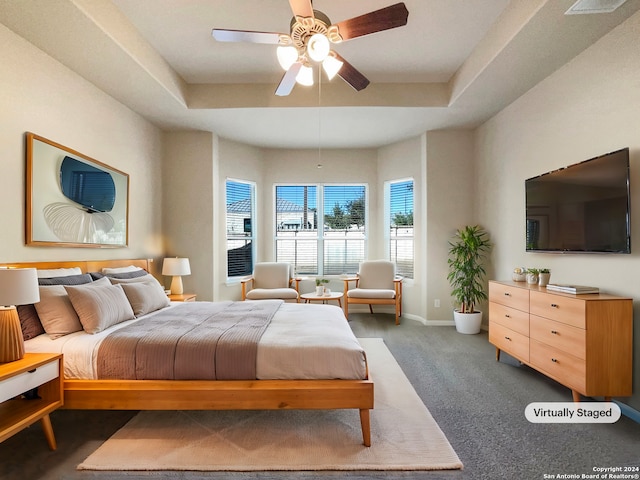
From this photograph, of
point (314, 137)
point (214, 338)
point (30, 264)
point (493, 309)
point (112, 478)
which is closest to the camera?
point (112, 478)

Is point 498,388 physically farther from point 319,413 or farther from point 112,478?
point 112,478

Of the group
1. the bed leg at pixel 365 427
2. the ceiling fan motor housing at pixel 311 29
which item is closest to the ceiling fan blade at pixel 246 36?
the ceiling fan motor housing at pixel 311 29

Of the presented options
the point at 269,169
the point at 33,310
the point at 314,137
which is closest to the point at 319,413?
the point at 33,310

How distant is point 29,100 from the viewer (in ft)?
9.62

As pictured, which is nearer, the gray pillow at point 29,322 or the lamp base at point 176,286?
the gray pillow at point 29,322

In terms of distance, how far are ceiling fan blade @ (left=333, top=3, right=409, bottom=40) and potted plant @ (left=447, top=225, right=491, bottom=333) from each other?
3258 mm

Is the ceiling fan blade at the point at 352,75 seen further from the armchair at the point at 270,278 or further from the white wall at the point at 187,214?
the armchair at the point at 270,278

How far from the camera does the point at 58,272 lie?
3.04 m

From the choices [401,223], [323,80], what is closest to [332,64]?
[323,80]

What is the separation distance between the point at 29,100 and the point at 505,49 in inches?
155

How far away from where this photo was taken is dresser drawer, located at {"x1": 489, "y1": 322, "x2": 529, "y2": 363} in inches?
127

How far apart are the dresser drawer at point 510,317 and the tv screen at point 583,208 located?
0.67 m

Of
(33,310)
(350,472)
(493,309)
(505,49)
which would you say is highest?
(505,49)

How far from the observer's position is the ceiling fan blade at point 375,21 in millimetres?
2271
